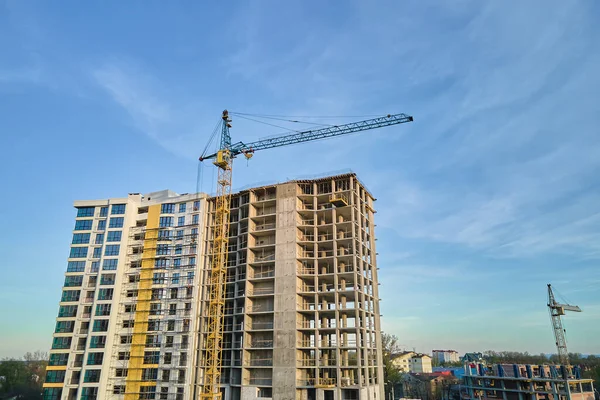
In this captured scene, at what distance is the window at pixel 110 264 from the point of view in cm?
7557

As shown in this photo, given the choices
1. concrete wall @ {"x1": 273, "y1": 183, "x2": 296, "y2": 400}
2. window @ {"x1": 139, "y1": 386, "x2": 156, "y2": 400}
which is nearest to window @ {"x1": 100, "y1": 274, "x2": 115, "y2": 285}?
window @ {"x1": 139, "y1": 386, "x2": 156, "y2": 400}

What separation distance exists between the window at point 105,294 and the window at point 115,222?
12.2 metres

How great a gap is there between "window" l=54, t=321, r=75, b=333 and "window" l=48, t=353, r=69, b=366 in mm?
3976

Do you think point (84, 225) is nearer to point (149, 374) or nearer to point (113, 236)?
point (113, 236)

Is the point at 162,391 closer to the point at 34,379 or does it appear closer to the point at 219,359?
the point at 219,359

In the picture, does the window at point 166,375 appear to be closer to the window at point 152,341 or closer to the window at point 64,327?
the window at point 152,341

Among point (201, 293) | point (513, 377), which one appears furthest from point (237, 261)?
point (513, 377)

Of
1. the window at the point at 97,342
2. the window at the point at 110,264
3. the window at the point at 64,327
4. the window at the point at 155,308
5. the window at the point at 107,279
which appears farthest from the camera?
the window at the point at 110,264

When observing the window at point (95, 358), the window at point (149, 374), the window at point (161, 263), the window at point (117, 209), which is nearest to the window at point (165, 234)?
the window at point (161, 263)

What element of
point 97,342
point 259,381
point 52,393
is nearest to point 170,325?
point 97,342

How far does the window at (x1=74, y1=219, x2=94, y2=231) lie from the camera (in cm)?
7951

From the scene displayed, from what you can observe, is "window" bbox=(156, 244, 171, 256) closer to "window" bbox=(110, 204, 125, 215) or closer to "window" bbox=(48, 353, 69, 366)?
"window" bbox=(110, 204, 125, 215)

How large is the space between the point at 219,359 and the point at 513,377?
59010mm

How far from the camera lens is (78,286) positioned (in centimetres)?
7525
